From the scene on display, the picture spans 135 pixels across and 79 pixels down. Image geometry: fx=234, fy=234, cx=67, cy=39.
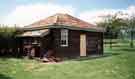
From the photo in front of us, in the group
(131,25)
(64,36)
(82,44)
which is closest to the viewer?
(64,36)

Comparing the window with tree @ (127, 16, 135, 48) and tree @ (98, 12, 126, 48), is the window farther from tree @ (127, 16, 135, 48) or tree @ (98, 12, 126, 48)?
tree @ (127, 16, 135, 48)

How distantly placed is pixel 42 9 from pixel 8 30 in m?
10.8

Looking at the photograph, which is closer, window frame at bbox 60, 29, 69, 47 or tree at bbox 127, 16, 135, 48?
window frame at bbox 60, 29, 69, 47

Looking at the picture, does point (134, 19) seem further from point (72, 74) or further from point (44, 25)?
point (72, 74)

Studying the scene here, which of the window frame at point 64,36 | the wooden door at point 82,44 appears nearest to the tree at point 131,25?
the wooden door at point 82,44

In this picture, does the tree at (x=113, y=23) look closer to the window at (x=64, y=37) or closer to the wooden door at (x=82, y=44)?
the wooden door at (x=82, y=44)

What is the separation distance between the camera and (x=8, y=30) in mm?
24672

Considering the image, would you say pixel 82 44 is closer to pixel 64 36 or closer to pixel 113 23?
pixel 64 36

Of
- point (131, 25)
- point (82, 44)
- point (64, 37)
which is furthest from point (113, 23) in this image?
point (64, 37)

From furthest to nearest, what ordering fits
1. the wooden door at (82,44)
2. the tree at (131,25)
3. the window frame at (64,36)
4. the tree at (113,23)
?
the tree at (131,25) < the tree at (113,23) < the wooden door at (82,44) < the window frame at (64,36)

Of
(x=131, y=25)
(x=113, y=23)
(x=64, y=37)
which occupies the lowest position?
(x=64, y=37)

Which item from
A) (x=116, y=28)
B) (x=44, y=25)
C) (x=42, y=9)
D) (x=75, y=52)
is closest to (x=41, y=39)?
(x=44, y=25)

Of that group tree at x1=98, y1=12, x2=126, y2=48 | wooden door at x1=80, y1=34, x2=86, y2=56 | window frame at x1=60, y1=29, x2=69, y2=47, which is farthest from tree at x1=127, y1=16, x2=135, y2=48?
window frame at x1=60, y1=29, x2=69, y2=47

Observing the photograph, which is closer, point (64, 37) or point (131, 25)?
point (64, 37)
